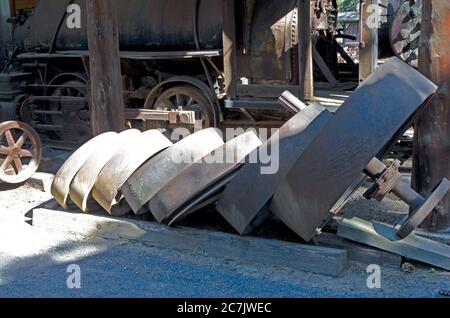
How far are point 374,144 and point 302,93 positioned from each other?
3738 millimetres

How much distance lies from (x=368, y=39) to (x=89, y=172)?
395 cm

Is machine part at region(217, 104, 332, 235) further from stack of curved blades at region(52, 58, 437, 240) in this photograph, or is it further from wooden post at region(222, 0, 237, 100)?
wooden post at region(222, 0, 237, 100)

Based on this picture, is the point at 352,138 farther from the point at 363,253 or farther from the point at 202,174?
the point at 202,174

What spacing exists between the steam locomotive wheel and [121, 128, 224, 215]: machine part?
3.24 meters

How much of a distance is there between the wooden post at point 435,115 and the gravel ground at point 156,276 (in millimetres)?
739

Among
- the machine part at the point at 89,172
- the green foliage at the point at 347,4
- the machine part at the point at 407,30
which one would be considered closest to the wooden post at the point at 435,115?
the machine part at the point at 89,172

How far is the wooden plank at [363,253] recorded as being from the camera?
14.3ft

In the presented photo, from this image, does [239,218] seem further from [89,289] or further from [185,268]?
[89,289]

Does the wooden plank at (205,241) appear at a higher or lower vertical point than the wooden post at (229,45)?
lower

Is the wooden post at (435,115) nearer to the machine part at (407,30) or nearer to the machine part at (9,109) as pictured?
the machine part at (407,30)

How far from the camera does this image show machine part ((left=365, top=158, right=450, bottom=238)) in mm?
4141

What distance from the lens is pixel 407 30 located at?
308 inches

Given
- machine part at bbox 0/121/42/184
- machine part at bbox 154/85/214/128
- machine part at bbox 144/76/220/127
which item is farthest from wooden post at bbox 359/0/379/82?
machine part at bbox 0/121/42/184
